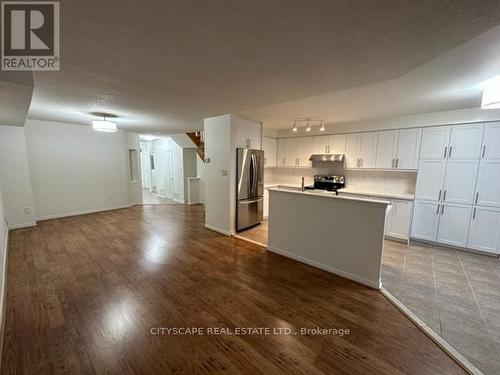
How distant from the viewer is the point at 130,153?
707 centimetres

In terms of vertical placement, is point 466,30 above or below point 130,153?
above

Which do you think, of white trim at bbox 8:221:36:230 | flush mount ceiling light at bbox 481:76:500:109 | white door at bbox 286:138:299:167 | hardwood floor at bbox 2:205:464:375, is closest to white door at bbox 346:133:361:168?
white door at bbox 286:138:299:167

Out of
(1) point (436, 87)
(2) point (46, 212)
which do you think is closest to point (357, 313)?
(1) point (436, 87)

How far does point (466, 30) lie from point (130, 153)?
8.10m

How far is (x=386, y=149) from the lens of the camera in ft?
14.5

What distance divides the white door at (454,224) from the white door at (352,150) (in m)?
1.84

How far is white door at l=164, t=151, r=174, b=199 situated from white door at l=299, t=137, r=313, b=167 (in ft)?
18.0

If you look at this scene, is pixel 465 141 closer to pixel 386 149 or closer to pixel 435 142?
pixel 435 142

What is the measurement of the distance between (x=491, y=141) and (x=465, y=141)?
31cm

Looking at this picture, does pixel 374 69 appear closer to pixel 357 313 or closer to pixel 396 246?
pixel 357 313

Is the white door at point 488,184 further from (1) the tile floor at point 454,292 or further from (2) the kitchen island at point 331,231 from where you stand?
(2) the kitchen island at point 331,231

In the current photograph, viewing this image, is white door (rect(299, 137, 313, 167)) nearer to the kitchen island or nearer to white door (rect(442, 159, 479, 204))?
the kitchen island

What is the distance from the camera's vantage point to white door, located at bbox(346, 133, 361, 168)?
4.79 metres

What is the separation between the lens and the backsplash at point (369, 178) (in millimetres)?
4457
